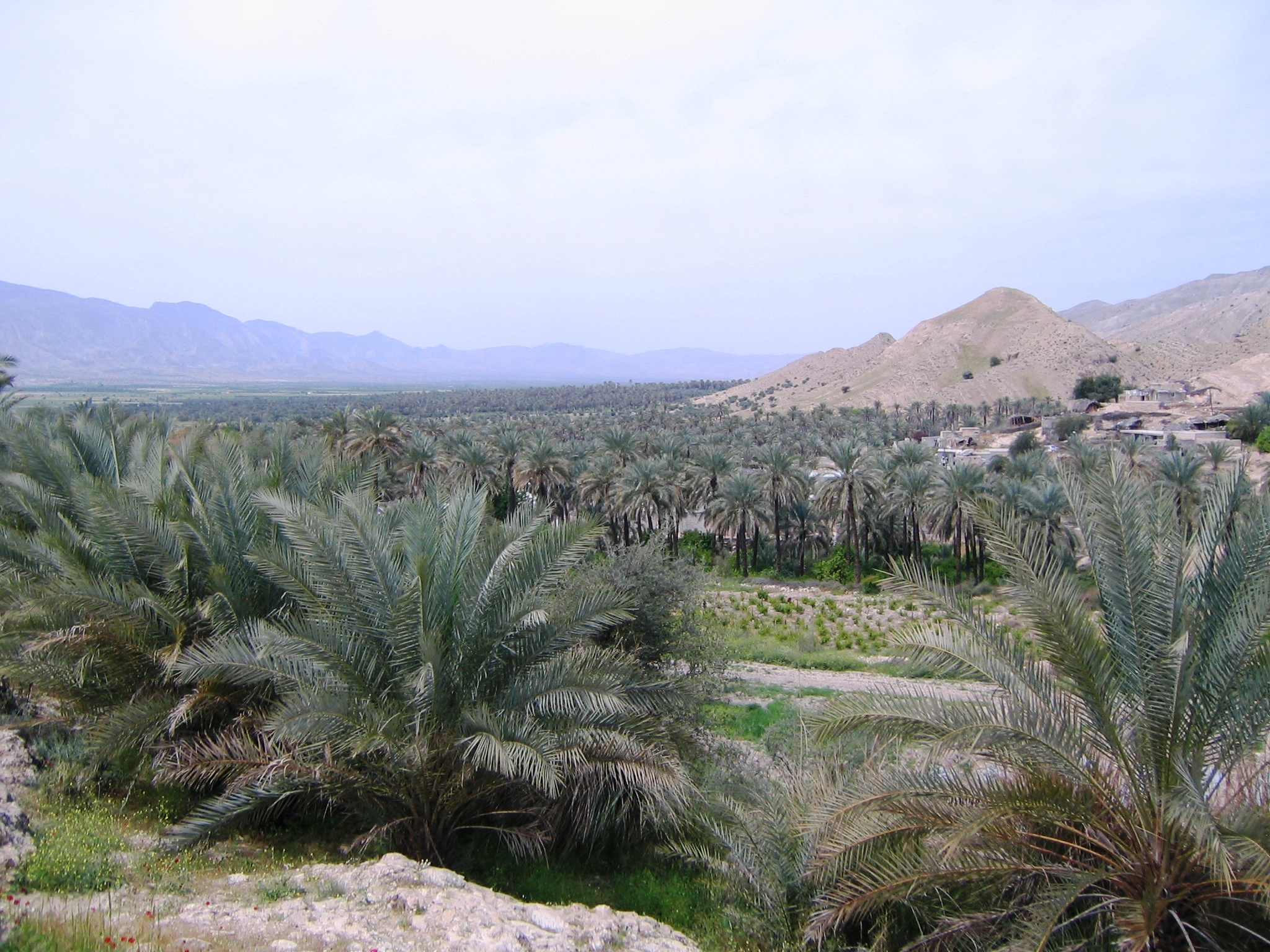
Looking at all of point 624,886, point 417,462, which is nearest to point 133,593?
point 624,886

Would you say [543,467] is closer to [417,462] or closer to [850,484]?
[417,462]

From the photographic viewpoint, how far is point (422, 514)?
7715 millimetres

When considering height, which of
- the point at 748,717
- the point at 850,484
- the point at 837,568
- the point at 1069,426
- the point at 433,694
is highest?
the point at 433,694

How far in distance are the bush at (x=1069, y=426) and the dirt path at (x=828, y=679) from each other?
57882 millimetres

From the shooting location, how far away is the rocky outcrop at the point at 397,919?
492 cm

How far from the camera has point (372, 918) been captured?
5.30 meters

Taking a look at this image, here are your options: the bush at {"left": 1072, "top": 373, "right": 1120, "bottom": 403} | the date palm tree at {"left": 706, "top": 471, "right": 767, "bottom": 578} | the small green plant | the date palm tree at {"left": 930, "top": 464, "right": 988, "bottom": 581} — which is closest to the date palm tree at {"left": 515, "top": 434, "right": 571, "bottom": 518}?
the date palm tree at {"left": 706, "top": 471, "right": 767, "bottom": 578}

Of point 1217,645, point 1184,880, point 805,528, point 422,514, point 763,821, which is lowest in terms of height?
point 805,528

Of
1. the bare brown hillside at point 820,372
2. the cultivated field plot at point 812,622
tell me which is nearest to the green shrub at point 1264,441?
the cultivated field plot at point 812,622

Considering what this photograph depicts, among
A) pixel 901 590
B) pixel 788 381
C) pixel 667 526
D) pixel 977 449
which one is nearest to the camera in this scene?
pixel 901 590

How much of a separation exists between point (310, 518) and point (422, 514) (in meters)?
0.98

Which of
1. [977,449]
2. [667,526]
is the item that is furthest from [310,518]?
[977,449]

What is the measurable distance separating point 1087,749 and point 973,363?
138 m

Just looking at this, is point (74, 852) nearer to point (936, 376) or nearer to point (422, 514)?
point (422, 514)
